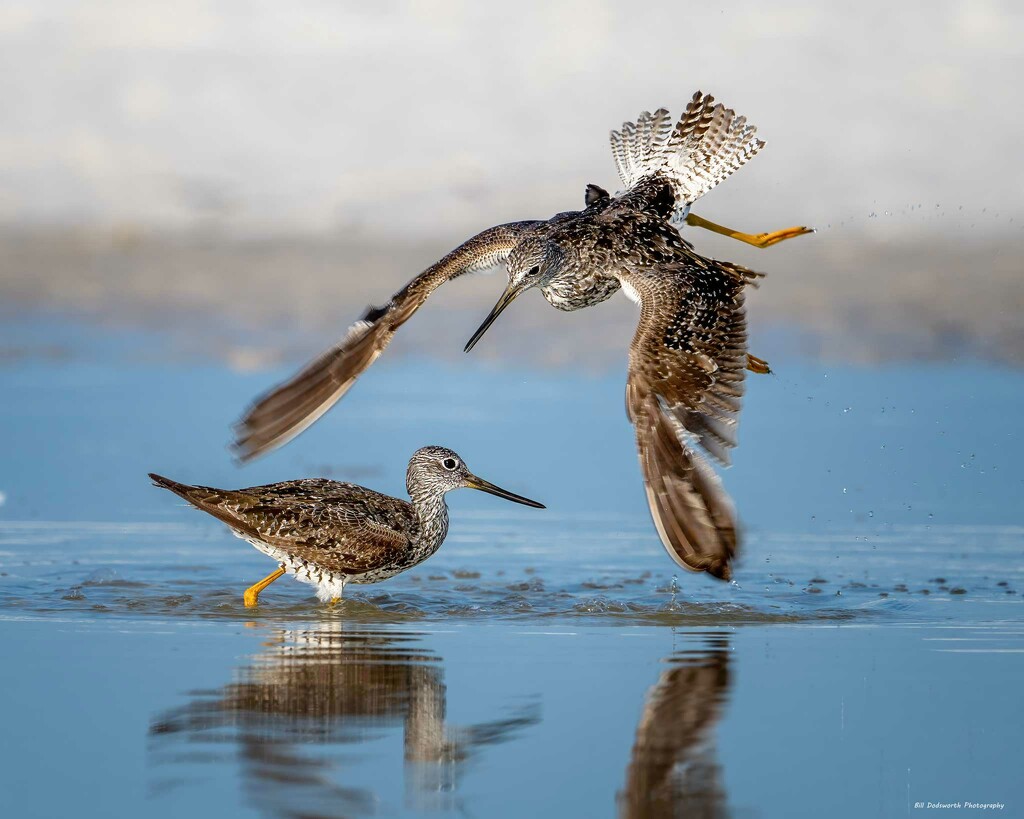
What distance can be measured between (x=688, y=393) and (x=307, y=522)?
3.00 meters

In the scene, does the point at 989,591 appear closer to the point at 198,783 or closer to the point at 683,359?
the point at 683,359

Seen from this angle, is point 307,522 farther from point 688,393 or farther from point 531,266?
point 688,393

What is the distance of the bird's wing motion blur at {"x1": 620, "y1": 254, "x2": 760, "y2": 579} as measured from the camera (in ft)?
26.1

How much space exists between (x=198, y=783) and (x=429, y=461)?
594 cm

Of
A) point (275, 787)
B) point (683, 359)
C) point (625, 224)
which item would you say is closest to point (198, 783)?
Answer: point (275, 787)

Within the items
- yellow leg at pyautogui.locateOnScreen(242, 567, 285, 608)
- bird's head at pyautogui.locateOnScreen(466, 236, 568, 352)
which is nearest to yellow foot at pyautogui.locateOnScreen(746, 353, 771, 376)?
bird's head at pyautogui.locateOnScreen(466, 236, 568, 352)

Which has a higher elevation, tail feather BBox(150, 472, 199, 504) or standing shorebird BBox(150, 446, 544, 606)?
tail feather BBox(150, 472, 199, 504)

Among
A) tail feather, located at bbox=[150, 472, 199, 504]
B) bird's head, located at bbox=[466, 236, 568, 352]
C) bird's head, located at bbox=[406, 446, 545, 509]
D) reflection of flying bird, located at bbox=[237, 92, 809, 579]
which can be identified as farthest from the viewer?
bird's head, located at bbox=[406, 446, 545, 509]

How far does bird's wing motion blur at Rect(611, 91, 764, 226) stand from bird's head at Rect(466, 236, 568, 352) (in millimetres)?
Result: 1088

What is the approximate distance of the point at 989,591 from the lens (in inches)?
396

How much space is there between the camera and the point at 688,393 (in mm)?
8664

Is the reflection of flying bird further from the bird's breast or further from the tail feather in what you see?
the tail feather

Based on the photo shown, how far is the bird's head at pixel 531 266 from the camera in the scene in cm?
1002

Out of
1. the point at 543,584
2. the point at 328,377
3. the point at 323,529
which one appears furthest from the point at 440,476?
the point at 328,377
